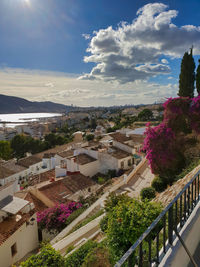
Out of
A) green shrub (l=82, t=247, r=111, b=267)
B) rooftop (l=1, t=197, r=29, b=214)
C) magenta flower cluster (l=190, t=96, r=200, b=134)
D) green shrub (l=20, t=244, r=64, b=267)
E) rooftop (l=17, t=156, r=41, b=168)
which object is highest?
magenta flower cluster (l=190, t=96, r=200, b=134)

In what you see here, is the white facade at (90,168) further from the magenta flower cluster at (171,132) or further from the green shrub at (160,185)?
the magenta flower cluster at (171,132)

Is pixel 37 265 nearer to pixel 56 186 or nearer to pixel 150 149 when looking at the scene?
pixel 150 149

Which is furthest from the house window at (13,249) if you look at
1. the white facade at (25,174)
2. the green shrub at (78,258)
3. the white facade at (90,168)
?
the white facade at (25,174)

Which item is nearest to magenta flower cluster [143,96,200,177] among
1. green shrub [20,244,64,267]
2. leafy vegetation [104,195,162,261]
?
leafy vegetation [104,195,162,261]

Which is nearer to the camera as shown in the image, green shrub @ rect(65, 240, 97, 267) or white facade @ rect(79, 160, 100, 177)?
green shrub @ rect(65, 240, 97, 267)

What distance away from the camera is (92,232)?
331 inches

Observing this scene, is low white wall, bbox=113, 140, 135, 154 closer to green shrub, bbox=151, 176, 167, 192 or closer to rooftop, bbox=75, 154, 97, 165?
rooftop, bbox=75, 154, 97, 165

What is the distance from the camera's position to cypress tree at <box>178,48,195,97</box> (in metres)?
19.2

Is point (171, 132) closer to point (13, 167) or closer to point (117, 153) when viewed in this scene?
point (117, 153)

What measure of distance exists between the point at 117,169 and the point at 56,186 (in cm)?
803

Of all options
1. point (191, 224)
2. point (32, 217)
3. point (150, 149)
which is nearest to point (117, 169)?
point (150, 149)

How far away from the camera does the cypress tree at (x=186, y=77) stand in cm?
1919

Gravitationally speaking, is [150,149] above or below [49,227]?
above

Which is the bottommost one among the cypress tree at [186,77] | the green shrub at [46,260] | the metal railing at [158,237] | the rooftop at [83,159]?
the rooftop at [83,159]
